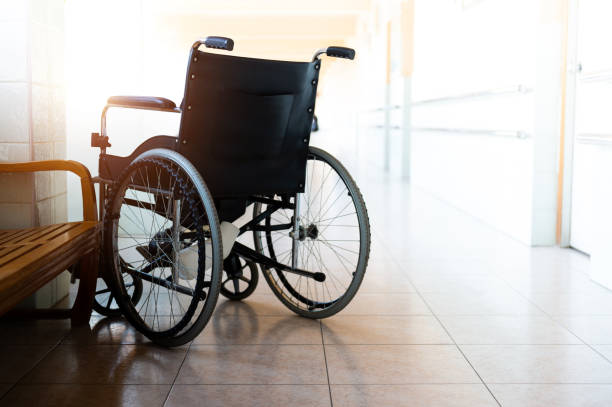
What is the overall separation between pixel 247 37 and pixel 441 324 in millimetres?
16572

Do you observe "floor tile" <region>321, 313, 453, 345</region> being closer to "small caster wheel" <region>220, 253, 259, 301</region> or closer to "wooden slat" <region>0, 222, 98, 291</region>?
"small caster wheel" <region>220, 253, 259, 301</region>

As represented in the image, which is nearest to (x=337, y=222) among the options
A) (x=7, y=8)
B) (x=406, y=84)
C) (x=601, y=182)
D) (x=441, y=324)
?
(x=601, y=182)

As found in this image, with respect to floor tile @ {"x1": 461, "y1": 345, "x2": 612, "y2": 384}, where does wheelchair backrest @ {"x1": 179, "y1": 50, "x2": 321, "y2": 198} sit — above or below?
above

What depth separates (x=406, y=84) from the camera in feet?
26.9

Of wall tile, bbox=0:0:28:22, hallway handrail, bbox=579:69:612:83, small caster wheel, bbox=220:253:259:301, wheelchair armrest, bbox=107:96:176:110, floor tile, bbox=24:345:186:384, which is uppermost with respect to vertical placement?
wall tile, bbox=0:0:28:22

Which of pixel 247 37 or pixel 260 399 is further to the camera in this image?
pixel 247 37

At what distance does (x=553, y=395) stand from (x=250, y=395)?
72 cm

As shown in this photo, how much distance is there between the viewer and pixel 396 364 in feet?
6.31

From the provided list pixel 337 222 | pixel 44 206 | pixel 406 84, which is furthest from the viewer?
pixel 406 84

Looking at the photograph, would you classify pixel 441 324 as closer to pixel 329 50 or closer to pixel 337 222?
pixel 329 50

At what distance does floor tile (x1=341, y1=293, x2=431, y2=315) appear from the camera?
2.45 m

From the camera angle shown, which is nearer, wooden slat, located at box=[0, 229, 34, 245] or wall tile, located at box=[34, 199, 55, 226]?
wooden slat, located at box=[0, 229, 34, 245]

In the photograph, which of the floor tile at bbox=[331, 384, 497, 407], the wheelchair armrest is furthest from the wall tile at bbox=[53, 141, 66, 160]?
the floor tile at bbox=[331, 384, 497, 407]

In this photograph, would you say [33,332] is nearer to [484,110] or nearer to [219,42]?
[219,42]
